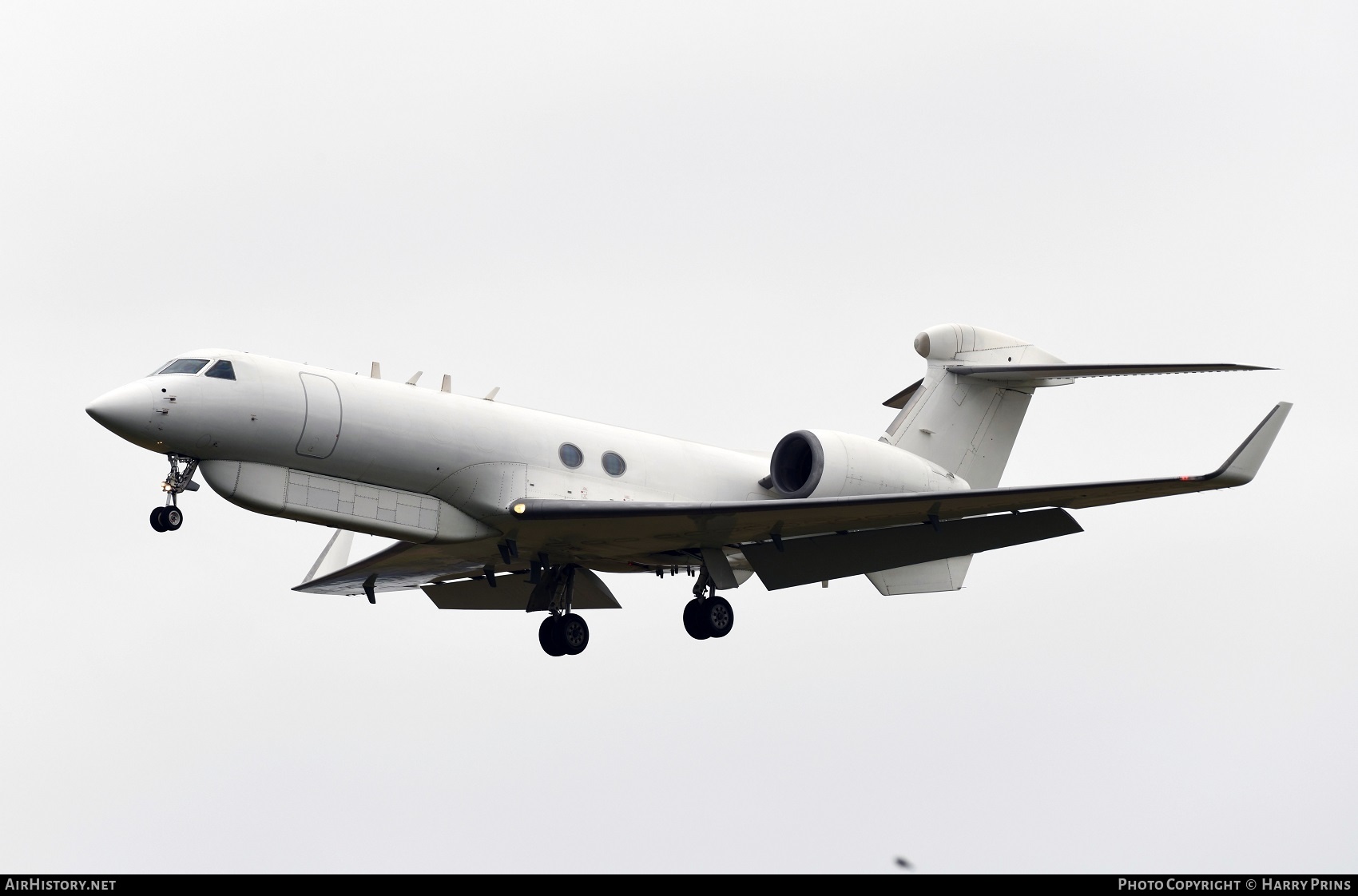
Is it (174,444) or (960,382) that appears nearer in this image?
(174,444)

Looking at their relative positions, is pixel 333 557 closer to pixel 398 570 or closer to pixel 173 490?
pixel 398 570

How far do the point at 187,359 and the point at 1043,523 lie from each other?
12789mm

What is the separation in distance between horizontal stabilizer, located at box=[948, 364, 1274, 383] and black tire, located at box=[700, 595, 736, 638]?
6110mm

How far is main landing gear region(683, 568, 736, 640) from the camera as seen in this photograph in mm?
26828

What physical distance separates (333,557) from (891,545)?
9913mm

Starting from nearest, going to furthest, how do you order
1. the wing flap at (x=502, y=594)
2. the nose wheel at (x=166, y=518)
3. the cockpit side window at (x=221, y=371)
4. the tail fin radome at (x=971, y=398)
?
the nose wheel at (x=166, y=518)
the cockpit side window at (x=221, y=371)
the tail fin radome at (x=971, y=398)
the wing flap at (x=502, y=594)

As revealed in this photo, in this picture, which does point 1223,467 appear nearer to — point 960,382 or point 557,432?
point 960,382

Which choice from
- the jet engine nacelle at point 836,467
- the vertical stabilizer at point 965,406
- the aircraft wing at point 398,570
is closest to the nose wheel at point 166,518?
the aircraft wing at point 398,570

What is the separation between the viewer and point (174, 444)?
22.5 m

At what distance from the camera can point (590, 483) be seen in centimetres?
2555

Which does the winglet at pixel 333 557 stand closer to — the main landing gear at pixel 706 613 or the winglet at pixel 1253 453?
the main landing gear at pixel 706 613

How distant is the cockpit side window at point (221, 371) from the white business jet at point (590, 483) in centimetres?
2

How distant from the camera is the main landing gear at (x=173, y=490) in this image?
2223 centimetres
